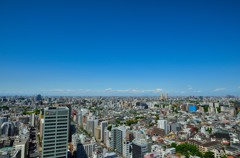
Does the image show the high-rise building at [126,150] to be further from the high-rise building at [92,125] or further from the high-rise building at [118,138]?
the high-rise building at [92,125]

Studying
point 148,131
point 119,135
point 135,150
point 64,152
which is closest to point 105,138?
point 119,135

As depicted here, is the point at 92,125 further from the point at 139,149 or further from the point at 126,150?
the point at 139,149

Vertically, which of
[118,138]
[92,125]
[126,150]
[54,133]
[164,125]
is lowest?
[126,150]

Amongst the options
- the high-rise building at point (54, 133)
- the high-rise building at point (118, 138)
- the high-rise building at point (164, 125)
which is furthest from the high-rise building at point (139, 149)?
the high-rise building at point (164, 125)

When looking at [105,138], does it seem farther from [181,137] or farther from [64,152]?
[64,152]

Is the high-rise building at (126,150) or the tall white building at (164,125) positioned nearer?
the high-rise building at (126,150)

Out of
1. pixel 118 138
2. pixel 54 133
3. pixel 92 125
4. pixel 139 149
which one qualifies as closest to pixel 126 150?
pixel 118 138
